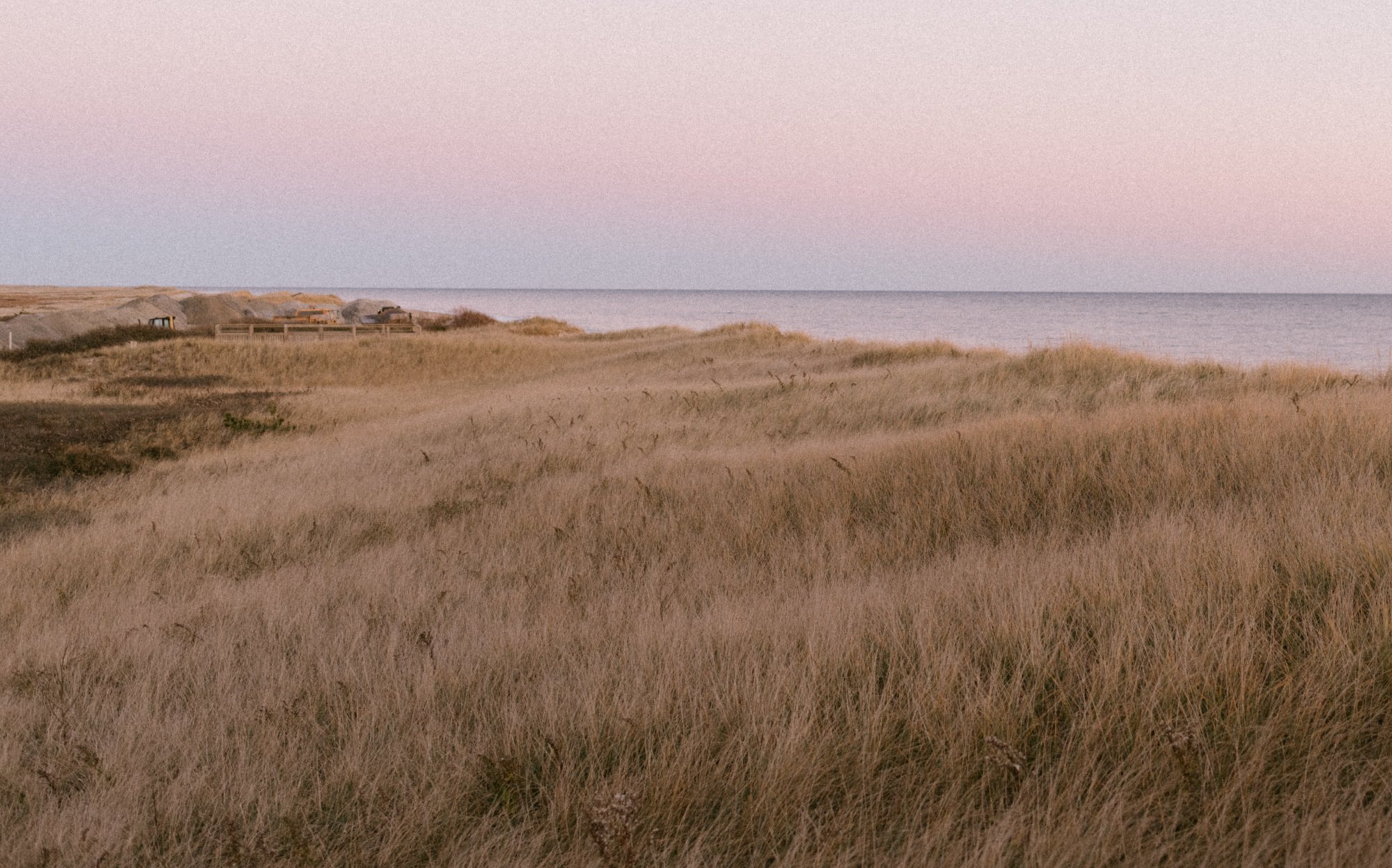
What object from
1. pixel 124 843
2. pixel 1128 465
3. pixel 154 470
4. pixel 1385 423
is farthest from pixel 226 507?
pixel 1385 423

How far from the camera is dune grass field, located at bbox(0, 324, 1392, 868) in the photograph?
8.64 ft

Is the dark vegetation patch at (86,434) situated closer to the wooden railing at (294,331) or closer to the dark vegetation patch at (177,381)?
the dark vegetation patch at (177,381)

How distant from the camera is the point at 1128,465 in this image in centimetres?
666

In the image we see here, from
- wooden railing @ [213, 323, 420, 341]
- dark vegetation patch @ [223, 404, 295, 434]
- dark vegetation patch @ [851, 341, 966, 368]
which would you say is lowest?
dark vegetation patch @ [223, 404, 295, 434]

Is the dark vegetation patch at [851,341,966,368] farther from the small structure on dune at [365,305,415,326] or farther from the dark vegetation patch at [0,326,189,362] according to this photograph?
the small structure on dune at [365,305,415,326]

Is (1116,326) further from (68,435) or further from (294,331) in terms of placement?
(68,435)

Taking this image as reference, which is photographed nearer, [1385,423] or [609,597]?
[609,597]

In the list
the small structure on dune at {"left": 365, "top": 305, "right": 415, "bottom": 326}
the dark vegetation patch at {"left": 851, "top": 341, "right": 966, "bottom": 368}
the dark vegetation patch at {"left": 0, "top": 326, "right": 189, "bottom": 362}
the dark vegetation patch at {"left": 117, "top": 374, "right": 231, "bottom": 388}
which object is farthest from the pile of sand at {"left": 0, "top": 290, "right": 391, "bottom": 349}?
the dark vegetation patch at {"left": 851, "top": 341, "right": 966, "bottom": 368}

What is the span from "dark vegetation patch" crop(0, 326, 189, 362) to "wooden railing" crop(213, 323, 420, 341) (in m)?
1.90

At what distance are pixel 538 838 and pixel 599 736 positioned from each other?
57 centimetres

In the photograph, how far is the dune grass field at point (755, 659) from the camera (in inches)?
104

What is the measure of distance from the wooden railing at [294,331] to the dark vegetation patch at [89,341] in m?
1.90

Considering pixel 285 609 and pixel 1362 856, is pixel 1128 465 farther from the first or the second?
pixel 285 609

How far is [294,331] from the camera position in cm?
3884
